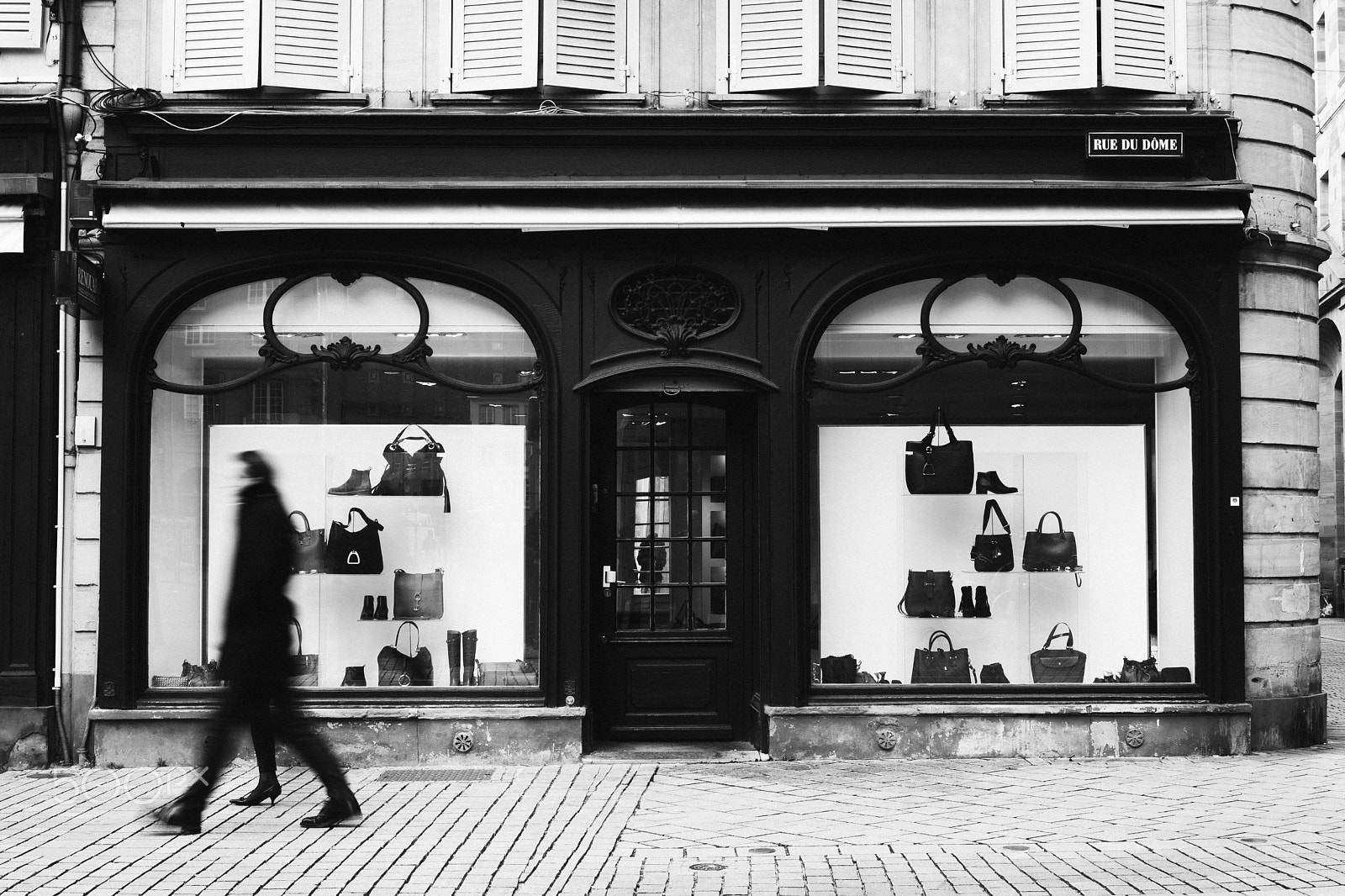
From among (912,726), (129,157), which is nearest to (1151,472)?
(912,726)

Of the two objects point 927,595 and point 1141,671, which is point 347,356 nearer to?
point 927,595

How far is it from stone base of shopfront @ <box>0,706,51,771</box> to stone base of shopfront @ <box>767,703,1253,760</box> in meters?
5.48

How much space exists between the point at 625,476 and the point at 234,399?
3043mm

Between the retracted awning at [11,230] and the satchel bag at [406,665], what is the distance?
3.94 metres

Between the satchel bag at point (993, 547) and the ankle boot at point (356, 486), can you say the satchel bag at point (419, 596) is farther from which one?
the satchel bag at point (993, 547)

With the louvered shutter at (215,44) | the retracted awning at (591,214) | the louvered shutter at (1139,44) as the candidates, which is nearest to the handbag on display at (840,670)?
the retracted awning at (591,214)

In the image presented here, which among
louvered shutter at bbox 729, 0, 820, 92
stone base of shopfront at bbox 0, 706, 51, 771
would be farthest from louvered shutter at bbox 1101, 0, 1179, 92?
stone base of shopfront at bbox 0, 706, 51, 771

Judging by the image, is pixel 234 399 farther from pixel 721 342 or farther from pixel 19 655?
pixel 721 342

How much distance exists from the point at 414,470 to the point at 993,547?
4511 mm

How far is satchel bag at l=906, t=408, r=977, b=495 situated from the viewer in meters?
9.79

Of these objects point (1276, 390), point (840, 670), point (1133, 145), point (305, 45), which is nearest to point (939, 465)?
point (840, 670)

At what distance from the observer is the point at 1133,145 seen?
9344mm

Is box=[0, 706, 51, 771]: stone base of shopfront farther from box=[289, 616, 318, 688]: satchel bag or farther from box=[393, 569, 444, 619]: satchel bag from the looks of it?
box=[393, 569, 444, 619]: satchel bag

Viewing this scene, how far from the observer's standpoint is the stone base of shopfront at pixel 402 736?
30.0 ft
